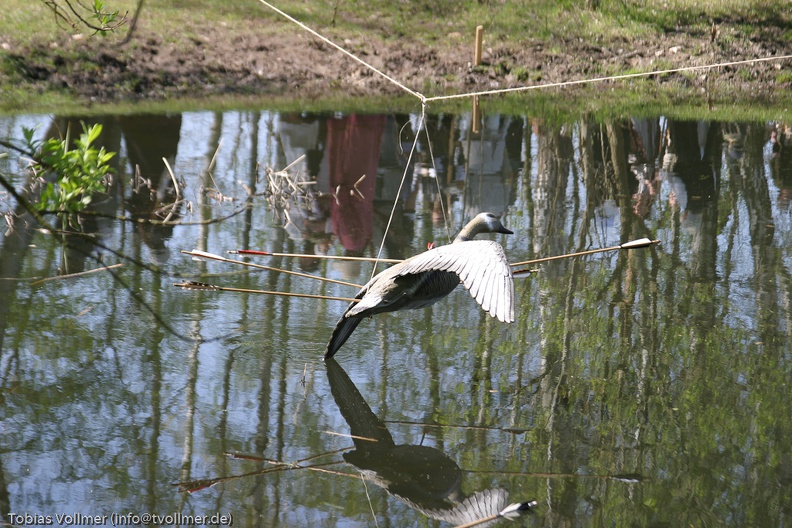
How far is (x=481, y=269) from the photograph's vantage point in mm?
4375

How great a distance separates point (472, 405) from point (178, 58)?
15.1m

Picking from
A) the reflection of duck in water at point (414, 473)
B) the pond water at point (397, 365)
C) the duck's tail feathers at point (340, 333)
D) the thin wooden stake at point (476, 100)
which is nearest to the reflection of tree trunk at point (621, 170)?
the pond water at point (397, 365)

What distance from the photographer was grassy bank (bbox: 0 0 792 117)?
16.8 m

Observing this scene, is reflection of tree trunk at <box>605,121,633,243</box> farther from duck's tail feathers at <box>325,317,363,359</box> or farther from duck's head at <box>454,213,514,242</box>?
duck's tail feathers at <box>325,317,363,359</box>

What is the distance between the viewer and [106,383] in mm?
5441

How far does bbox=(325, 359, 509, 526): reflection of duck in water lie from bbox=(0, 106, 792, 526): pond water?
1 centimetres

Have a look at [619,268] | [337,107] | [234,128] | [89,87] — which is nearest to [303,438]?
[619,268]

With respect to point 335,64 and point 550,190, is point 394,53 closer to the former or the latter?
point 335,64

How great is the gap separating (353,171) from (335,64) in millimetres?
9227

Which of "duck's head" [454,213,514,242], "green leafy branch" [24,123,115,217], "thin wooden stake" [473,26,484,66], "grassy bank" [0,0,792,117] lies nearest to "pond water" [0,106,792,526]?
"green leafy branch" [24,123,115,217]

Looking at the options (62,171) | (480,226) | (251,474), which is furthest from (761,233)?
(62,171)

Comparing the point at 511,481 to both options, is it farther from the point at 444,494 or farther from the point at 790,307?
the point at 790,307

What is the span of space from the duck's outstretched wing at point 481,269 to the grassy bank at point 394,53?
11.7 meters

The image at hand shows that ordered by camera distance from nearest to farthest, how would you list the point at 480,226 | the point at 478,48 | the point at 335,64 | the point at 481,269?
the point at 481,269 → the point at 480,226 → the point at 478,48 → the point at 335,64
